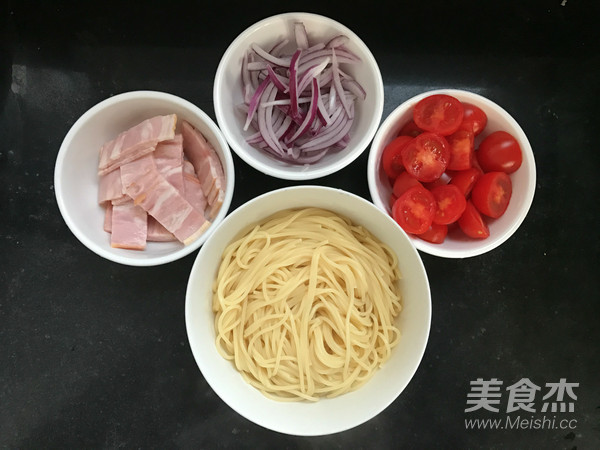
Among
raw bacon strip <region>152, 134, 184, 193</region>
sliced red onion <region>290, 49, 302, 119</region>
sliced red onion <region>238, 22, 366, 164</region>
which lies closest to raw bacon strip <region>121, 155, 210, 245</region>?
raw bacon strip <region>152, 134, 184, 193</region>

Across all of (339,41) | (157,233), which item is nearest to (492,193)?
(339,41)

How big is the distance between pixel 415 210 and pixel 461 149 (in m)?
0.22

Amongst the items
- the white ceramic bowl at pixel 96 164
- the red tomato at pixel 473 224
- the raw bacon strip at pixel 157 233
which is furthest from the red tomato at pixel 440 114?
the raw bacon strip at pixel 157 233

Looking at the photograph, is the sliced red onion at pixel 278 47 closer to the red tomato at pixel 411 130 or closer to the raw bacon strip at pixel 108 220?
the red tomato at pixel 411 130

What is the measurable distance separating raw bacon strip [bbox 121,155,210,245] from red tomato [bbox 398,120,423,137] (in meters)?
0.64

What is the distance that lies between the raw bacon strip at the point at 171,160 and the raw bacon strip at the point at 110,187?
0.12 meters

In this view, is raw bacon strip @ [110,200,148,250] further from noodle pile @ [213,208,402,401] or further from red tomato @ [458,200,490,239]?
red tomato @ [458,200,490,239]

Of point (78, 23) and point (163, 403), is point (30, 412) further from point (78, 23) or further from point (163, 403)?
point (78, 23)

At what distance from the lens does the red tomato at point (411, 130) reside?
163 centimetres

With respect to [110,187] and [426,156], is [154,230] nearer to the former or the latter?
[110,187]

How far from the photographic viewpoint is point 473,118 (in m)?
1.60

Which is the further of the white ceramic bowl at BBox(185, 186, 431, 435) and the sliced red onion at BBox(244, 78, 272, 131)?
the sliced red onion at BBox(244, 78, 272, 131)

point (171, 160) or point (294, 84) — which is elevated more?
point (294, 84)

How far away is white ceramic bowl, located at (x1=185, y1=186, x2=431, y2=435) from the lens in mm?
1454
